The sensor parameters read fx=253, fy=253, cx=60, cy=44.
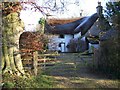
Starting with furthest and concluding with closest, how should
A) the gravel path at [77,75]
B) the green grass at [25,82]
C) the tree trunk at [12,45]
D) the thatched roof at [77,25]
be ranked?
the thatched roof at [77,25] < the gravel path at [77,75] < the tree trunk at [12,45] < the green grass at [25,82]

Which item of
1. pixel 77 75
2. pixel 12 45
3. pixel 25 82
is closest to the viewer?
pixel 25 82

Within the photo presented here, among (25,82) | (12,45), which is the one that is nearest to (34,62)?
(12,45)

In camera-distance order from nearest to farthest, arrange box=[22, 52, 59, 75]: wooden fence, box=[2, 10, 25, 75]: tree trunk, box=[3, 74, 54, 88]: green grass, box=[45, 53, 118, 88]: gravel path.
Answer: box=[3, 74, 54, 88]: green grass
box=[2, 10, 25, 75]: tree trunk
box=[45, 53, 118, 88]: gravel path
box=[22, 52, 59, 75]: wooden fence

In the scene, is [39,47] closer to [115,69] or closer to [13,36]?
[13,36]

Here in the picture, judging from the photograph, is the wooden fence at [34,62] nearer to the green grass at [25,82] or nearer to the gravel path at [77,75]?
the gravel path at [77,75]

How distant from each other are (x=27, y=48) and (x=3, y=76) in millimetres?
1511

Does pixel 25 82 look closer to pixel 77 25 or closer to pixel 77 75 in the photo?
pixel 77 75

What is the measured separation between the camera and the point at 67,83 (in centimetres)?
870

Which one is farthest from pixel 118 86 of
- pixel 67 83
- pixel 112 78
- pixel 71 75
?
pixel 71 75

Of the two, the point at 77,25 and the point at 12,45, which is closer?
the point at 12,45

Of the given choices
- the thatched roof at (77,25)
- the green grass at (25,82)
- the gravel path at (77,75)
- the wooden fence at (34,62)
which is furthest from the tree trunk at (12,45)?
the thatched roof at (77,25)

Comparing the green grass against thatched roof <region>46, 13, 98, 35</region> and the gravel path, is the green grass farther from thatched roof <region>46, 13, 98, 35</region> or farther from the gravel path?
thatched roof <region>46, 13, 98, 35</region>

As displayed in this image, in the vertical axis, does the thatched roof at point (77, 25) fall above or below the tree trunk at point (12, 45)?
above

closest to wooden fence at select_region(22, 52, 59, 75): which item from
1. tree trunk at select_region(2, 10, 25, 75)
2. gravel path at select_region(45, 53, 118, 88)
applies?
gravel path at select_region(45, 53, 118, 88)
